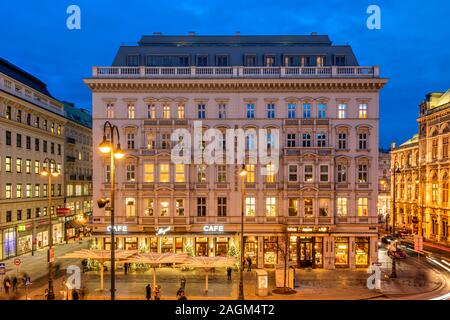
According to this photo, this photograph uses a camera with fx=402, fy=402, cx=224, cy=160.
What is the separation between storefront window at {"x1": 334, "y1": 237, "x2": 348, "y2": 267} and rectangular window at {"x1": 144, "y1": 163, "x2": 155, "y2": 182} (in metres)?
19.2

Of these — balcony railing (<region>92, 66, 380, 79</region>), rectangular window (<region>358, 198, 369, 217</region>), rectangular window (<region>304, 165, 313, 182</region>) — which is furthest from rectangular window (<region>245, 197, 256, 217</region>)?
balcony railing (<region>92, 66, 380, 79</region>)

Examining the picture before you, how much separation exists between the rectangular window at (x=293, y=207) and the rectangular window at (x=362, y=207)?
6.30 m

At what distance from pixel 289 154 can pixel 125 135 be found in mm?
16381

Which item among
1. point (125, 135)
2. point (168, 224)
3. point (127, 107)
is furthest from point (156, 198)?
point (127, 107)

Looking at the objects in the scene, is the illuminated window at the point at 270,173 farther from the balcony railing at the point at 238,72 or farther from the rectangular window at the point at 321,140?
the balcony railing at the point at 238,72

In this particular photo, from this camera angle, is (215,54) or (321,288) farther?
(215,54)

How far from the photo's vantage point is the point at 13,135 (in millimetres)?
44812

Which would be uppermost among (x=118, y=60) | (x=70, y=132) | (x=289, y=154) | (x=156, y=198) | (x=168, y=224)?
(x=118, y=60)

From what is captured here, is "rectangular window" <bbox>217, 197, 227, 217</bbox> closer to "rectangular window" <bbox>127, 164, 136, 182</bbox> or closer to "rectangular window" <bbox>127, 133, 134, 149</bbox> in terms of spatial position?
"rectangular window" <bbox>127, 164, 136, 182</bbox>

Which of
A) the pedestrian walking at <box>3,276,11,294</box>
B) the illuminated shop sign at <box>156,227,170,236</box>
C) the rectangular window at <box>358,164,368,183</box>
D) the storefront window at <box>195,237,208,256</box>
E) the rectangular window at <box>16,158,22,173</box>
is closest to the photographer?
the pedestrian walking at <box>3,276,11,294</box>

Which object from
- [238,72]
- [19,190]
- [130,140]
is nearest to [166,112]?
[130,140]

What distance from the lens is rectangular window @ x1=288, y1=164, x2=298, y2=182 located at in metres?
39.7
